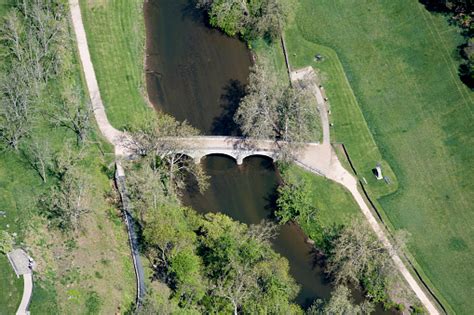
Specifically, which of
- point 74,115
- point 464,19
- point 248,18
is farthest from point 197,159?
point 464,19

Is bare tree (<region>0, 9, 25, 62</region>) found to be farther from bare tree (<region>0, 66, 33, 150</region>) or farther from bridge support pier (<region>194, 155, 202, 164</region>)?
bridge support pier (<region>194, 155, 202, 164</region>)

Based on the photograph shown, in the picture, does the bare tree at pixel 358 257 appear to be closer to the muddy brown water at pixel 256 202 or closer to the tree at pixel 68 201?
the muddy brown water at pixel 256 202

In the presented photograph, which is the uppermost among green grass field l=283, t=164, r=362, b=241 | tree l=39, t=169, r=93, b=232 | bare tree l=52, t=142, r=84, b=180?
bare tree l=52, t=142, r=84, b=180

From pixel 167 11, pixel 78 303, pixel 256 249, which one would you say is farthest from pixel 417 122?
pixel 78 303

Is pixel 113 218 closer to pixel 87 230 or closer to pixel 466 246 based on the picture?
pixel 87 230

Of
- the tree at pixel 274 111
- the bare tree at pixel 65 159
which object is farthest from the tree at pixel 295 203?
the bare tree at pixel 65 159

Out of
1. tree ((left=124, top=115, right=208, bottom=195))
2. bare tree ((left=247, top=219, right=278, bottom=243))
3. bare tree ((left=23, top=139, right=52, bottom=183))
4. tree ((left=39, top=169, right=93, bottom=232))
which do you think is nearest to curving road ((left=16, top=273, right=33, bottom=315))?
tree ((left=39, top=169, right=93, bottom=232))
